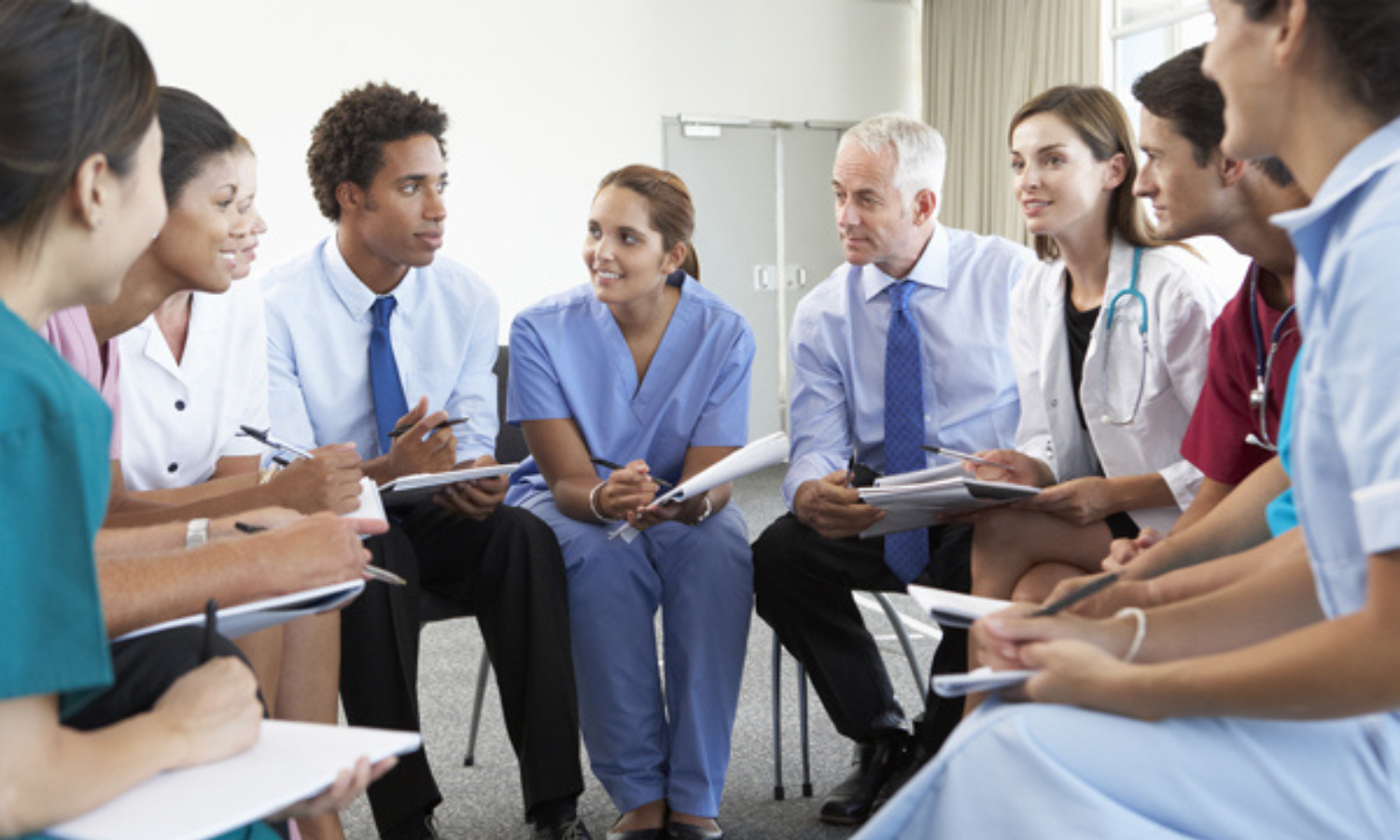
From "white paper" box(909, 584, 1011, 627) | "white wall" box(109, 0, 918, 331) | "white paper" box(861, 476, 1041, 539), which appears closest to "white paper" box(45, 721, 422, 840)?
"white paper" box(909, 584, 1011, 627)

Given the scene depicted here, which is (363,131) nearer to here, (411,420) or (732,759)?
(411,420)

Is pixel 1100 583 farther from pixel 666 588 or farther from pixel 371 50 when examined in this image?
pixel 371 50

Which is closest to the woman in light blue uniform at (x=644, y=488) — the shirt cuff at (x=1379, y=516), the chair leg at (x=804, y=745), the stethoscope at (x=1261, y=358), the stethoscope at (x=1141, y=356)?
the chair leg at (x=804, y=745)

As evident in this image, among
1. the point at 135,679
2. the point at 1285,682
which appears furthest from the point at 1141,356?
the point at 135,679

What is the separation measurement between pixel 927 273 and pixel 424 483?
1.24 metres

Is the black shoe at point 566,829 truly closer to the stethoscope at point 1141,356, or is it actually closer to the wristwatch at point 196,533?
the wristwatch at point 196,533

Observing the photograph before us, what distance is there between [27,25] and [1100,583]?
1.20 m

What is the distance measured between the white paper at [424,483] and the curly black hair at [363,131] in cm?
91

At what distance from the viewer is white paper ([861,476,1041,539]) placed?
226 cm

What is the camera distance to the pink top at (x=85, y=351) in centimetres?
194

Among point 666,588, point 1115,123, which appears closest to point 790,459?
point 666,588

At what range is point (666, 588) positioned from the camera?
281 cm

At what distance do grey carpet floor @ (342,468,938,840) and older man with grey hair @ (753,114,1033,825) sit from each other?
14 centimetres

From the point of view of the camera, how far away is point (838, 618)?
291 cm
